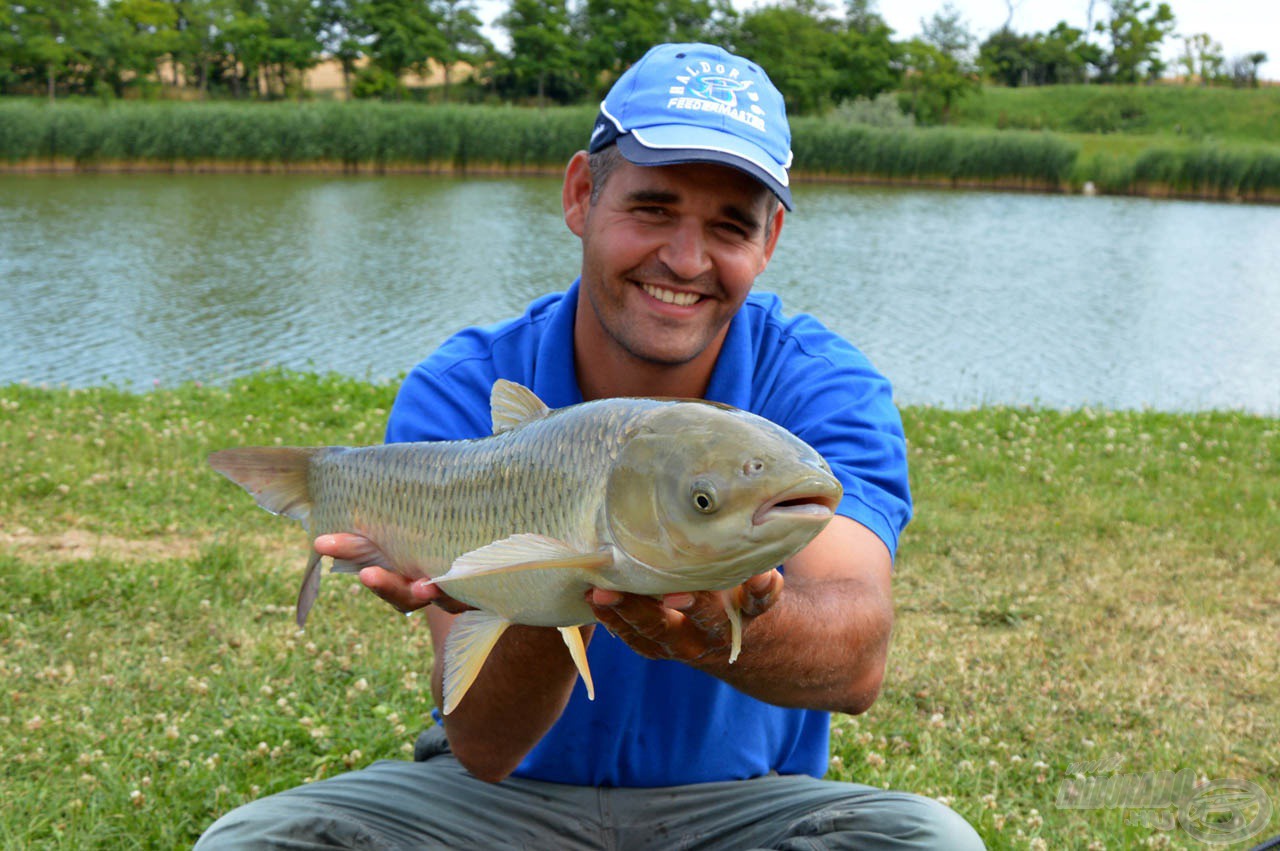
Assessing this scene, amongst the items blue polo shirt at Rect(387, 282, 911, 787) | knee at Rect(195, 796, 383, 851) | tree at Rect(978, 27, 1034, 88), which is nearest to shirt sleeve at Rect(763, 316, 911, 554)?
blue polo shirt at Rect(387, 282, 911, 787)

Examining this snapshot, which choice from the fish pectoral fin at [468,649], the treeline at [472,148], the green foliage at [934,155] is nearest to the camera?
the fish pectoral fin at [468,649]

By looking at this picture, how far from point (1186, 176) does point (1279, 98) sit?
24450mm

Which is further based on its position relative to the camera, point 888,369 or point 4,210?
point 4,210

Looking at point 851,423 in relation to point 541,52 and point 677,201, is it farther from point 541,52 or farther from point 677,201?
point 541,52

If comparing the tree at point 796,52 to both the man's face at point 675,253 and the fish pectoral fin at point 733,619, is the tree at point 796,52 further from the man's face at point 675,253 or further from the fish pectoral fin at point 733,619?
the fish pectoral fin at point 733,619

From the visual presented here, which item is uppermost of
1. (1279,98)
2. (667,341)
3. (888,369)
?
(1279,98)

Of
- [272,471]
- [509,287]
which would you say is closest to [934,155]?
[509,287]

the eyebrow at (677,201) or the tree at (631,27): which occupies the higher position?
the tree at (631,27)

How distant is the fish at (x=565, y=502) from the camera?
133cm

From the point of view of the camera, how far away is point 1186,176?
3195cm

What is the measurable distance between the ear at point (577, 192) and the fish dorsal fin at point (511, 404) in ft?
2.75

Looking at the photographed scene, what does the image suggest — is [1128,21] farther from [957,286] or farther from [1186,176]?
[957,286]

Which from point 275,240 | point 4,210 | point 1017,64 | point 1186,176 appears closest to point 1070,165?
Answer: point 1186,176

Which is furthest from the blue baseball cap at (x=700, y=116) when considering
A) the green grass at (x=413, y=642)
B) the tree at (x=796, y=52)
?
the tree at (x=796, y=52)
